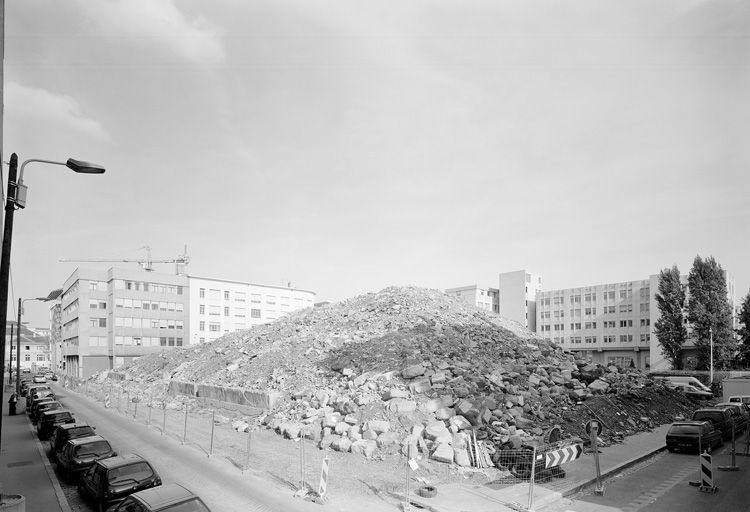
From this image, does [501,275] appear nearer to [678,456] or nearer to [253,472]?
[678,456]

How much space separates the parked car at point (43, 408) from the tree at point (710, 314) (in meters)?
68.9

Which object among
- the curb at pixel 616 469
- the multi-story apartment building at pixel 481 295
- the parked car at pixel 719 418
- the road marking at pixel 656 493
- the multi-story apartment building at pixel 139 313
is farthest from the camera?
the multi-story apartment building at pixel 481 295

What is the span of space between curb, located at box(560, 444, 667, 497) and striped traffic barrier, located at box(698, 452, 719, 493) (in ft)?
9.59

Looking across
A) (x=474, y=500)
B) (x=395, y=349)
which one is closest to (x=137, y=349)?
(x=395, y=349)

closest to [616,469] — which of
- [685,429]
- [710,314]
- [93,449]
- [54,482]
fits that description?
[685,429]

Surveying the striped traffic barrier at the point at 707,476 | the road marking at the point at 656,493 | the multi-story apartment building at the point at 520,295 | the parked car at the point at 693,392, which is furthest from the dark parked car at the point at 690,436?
the multi-story apartment building at the point at 520,295

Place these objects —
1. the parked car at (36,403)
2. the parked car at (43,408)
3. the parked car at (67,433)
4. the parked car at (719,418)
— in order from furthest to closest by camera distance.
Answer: the parked car at (36,403) → the parked car at (43,408) → the parked car at (719,418) → the parked car at (67,433)

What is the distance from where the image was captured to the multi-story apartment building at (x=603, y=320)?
80125 millimetres

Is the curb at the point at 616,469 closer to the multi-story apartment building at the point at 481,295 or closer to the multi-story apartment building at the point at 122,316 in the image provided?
the multi-story apartment building at the point at 122,316

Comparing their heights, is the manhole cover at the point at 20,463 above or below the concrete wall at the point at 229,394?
below

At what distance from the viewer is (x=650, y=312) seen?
77250 millimetres

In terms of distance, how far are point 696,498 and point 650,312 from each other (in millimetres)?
70685

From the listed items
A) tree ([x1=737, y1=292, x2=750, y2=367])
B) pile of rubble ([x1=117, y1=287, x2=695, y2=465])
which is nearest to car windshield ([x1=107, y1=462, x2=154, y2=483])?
pile of rubble ([x1=117, y1=287, x2=695, y2=465])

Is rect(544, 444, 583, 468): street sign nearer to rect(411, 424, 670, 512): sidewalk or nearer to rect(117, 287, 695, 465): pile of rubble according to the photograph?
rect(411, 424, 670, 512): sidewalk
